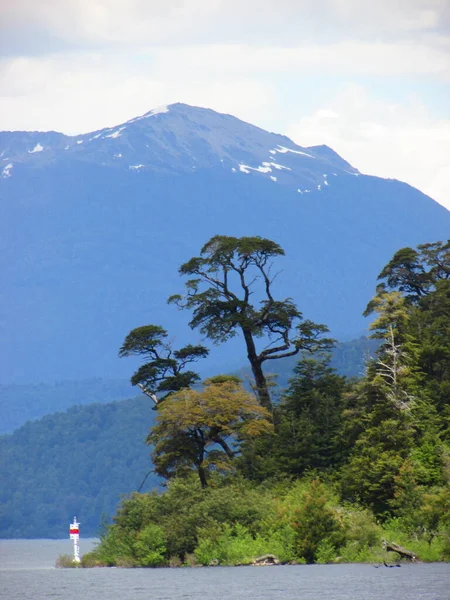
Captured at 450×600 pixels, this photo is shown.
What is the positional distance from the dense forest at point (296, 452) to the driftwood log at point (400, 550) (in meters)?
0.11

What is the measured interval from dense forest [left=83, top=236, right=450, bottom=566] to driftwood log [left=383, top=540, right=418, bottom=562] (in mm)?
109

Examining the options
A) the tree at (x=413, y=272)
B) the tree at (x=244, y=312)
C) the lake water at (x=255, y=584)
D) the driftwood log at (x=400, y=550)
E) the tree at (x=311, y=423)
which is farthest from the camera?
the tree at (x=413, y=272)

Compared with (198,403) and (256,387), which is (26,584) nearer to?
(198,403)

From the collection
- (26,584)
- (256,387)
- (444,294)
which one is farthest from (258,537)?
(444,294)

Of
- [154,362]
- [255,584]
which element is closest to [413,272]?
[154,362]

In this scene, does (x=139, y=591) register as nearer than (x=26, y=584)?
Yes

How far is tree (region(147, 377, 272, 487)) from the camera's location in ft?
252

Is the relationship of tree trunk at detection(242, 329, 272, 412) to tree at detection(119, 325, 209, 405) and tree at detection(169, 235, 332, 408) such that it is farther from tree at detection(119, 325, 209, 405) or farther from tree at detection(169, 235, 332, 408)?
tree at detection(119, 325, 209, 405)

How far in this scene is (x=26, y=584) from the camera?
69938 millimetres

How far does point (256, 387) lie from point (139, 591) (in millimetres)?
35030

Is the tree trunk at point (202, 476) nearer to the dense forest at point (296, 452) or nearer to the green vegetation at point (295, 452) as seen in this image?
the dense forest at point (296, 452)

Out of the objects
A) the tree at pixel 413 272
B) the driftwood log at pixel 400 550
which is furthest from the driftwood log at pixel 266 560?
the tree at pixel 413 272

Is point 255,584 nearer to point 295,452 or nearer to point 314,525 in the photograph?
point 314,525

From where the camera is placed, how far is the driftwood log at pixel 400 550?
64625 mm
